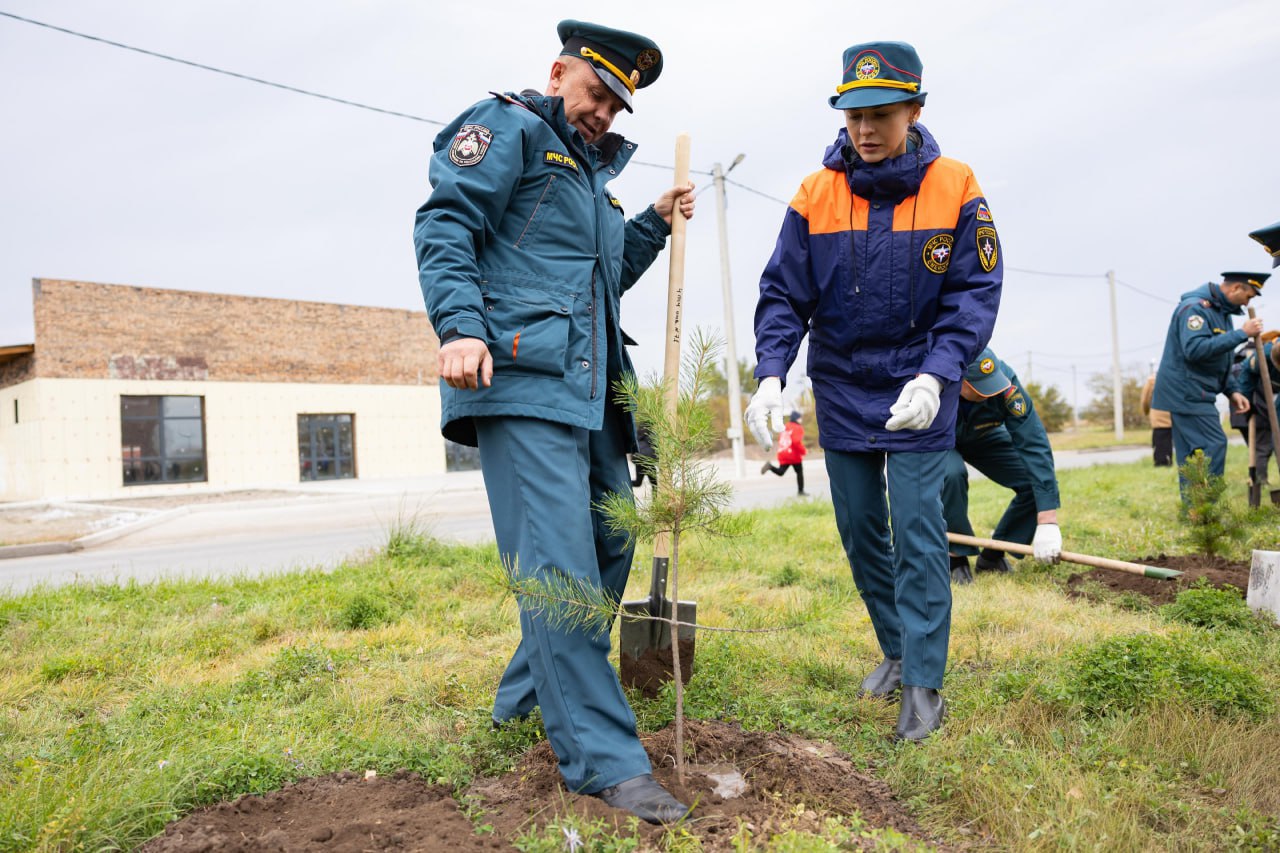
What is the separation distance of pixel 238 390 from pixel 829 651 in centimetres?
2198

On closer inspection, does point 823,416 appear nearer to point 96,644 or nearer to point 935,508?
point 935,508

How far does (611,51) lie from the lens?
2486 millimetres

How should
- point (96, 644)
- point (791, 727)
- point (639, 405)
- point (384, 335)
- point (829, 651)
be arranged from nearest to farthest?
point (639, 405) < point (791, 727) < point (829, 651) < point (96, 644) < point (384, 335)

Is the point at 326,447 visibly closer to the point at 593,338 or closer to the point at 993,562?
the point at 993,562

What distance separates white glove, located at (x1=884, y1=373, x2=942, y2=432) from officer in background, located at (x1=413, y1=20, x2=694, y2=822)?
0.86 meters

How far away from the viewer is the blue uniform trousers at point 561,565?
2.18 metres

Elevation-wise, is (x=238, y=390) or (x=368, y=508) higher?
(x=238, y=390)

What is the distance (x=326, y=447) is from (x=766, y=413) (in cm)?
2333

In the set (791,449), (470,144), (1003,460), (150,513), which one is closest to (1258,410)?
(791,449)

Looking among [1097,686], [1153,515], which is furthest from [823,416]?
[1153,515]

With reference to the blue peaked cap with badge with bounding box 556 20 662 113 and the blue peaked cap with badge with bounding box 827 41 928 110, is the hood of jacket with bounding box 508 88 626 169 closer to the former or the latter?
the blue peaked cap with badge with bounding box 556 20 662 113

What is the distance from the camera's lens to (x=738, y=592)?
A: 4.96 m

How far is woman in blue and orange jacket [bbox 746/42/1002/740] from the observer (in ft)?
9.12

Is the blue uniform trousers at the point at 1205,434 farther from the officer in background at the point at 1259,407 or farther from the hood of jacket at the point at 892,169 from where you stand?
the hood of jacket at the point at 892,169
